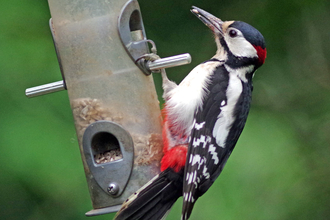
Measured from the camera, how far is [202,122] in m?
2.66

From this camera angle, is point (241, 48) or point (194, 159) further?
point (241, 48)

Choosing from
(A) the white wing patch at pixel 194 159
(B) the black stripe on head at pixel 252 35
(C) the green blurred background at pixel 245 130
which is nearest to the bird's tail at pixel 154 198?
(A) the white wing patch at pixel 194 159

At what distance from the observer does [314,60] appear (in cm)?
400

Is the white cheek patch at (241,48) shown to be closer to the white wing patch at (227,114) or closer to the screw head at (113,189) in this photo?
the white wing patch at (227,114)

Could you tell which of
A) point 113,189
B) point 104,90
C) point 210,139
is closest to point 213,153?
point 210,139

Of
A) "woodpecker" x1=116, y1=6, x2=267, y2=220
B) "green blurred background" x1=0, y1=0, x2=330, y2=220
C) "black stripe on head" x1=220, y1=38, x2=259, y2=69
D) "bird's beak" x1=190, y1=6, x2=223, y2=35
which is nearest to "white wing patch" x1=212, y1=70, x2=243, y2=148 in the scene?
"woodpecker" x1=116, y1=6, x2=267, y2=220

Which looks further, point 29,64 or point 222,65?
point 29,64

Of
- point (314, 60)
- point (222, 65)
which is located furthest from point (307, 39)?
point (222, 65)

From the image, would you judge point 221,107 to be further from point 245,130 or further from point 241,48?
point 245,130

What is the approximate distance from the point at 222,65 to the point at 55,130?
116 cm

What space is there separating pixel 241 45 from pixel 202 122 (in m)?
0.52

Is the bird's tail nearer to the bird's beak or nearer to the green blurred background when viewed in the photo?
the green blurred background

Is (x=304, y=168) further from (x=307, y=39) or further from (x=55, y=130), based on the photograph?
(x=55, y=130)

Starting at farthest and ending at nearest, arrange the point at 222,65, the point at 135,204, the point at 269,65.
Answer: the point at 269,65 → the point at 222,65 → the point at 135,204
